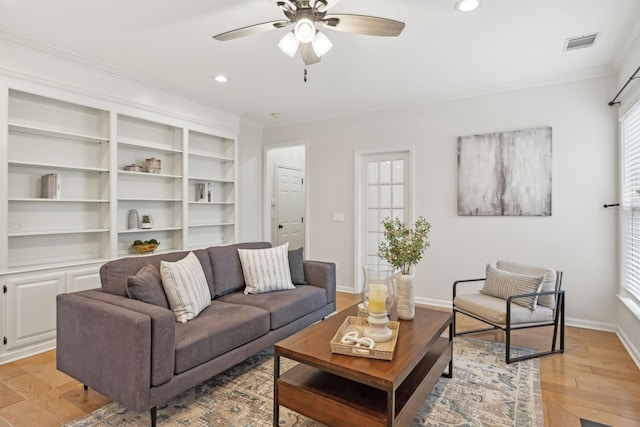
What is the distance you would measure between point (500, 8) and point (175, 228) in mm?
3833

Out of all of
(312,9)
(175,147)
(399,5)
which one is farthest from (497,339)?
(175,147)

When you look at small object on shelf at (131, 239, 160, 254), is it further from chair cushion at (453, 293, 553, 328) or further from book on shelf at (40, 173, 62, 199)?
chair cushion at (453, 293, 553, 328)

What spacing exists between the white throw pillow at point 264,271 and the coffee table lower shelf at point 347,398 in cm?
117

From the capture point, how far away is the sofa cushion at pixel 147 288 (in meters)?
2.15

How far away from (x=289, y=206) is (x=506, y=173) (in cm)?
376

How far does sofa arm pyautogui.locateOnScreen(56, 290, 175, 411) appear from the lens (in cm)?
173

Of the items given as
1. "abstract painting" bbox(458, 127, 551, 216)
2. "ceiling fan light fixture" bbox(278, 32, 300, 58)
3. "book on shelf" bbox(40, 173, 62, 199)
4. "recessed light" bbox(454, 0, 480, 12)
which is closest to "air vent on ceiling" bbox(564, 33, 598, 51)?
"abstract painting" bbox(458, 127, 551, 216)

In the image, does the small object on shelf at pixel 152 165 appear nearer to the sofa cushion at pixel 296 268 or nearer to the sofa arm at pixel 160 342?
the sofa cushion at pixel 296 268

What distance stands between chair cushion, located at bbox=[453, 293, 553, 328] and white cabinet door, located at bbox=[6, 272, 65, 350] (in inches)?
142

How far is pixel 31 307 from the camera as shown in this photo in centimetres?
285

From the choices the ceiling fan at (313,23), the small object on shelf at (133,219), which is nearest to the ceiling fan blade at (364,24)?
the ceiling fan at (313,23)

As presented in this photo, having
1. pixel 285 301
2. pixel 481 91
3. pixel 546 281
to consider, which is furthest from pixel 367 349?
pixel 481 91

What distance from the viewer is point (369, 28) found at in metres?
2.06

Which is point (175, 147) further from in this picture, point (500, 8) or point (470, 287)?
point (470, 287)
